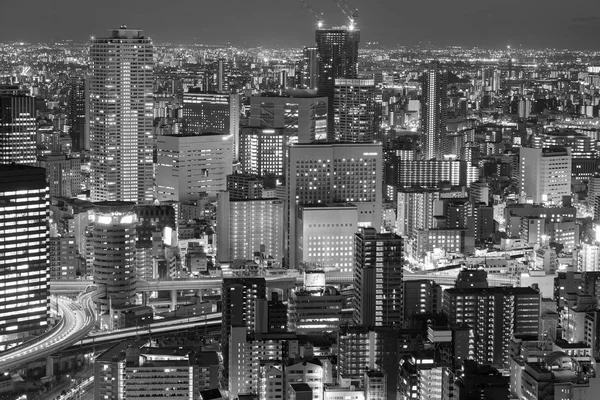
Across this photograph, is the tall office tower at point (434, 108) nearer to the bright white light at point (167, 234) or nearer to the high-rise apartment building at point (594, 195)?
the high-rise apartment building at point (594, 195)

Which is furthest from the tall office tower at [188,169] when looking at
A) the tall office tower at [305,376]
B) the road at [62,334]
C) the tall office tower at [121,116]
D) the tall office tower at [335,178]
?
the tall office tower at [305,376]

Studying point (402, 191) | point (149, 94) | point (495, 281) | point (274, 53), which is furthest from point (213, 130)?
point (495, 281)

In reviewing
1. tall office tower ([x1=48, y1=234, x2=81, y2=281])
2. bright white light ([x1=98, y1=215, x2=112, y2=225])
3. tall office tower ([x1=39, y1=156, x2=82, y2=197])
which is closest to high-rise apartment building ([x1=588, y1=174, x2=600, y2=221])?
tall office tower ([x1=39, y1=156, x2=82, y2=197])

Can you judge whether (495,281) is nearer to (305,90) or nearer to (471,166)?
(471,166)

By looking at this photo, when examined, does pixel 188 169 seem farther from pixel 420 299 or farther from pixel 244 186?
pixel 420 299

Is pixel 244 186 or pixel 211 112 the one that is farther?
pixel 211 112

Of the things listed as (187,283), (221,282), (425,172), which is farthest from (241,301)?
(425,172)
